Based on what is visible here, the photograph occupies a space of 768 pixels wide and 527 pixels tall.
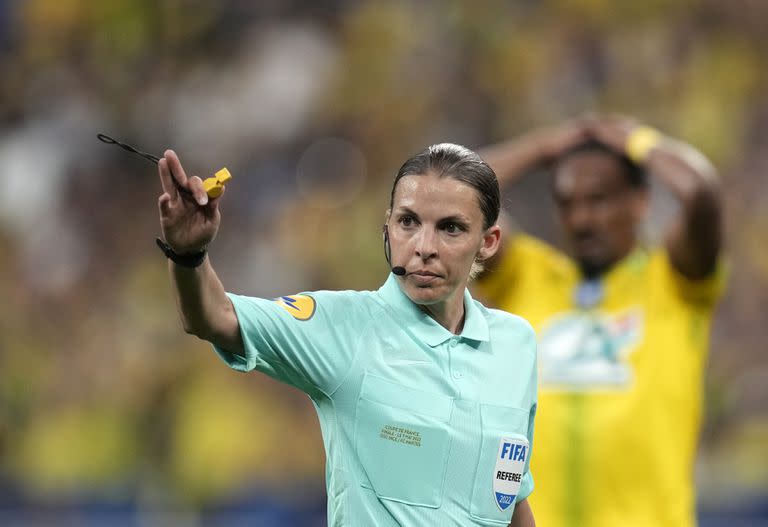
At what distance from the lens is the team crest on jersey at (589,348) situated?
415cm

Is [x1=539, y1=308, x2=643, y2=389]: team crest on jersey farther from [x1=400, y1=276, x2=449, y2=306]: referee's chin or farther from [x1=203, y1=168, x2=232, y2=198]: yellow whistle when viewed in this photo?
[x1=203, y1=168, x2=232, y2=198]: yellow whistle

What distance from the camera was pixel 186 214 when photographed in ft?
7.16

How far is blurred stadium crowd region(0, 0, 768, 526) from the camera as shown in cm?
789

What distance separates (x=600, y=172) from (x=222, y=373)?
175 inches

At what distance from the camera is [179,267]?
2199mm

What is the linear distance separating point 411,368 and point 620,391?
1813 mm

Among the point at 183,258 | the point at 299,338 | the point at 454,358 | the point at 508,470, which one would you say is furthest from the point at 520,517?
the point at 183,258

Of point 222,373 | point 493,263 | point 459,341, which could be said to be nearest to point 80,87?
point 222,373

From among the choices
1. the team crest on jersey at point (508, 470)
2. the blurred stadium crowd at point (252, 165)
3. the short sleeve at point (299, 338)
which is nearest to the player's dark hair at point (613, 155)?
the team crest on jersey at point (508, 470)

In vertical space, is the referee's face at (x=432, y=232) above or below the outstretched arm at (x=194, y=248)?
above

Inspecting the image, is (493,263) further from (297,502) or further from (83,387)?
(83,387)

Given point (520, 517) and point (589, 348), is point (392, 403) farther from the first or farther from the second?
point (589, 348)

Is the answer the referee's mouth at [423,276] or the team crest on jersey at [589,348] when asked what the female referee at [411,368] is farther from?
the team crest on jersey at [589,348]

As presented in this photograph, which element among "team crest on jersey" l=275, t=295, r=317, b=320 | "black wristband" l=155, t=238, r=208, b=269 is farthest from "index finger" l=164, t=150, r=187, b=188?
"team crest on jersey" l=275, t=295, r=317, b=320
